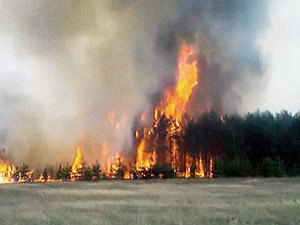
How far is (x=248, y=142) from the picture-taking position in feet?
188

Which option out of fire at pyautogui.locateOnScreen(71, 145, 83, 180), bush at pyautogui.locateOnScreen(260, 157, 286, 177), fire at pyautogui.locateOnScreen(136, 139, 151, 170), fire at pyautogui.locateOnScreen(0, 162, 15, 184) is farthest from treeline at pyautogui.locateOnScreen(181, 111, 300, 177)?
fire at pyautogui.locateOnScreen(0, 162, 15, 184)

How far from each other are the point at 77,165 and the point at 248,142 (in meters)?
A: 22.3

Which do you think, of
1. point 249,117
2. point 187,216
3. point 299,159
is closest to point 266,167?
point 299,159

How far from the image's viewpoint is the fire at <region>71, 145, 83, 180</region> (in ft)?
177

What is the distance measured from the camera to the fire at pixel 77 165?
54.1 meters

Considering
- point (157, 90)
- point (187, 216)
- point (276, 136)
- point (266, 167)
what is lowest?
point (187, 216)

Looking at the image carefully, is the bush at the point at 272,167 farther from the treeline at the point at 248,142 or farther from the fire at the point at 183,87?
the fire at the point at 183,87

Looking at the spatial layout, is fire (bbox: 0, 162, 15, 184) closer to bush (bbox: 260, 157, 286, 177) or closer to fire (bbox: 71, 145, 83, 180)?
fire (bbox: 71, 145, 83, 180)

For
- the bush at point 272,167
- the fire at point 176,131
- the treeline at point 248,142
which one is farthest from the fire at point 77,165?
the bush at point 272,167

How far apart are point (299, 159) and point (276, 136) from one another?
402 centimetres

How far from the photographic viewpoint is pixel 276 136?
57250mm

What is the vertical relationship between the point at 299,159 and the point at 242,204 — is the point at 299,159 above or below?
above

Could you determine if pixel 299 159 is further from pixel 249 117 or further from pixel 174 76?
pixel 174 76

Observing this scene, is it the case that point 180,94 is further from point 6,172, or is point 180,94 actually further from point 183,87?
point 6,172
